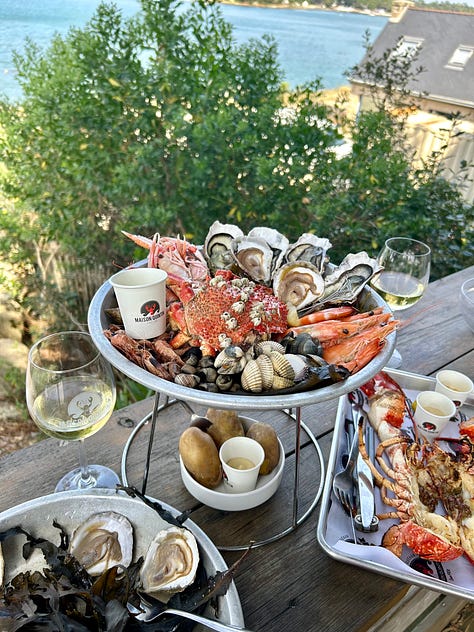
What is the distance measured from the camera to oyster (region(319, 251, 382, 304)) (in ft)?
3.04

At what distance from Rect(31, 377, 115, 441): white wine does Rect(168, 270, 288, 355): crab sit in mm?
181

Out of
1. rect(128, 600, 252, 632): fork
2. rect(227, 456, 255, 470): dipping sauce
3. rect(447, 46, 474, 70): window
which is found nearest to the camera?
rect(128, 600, 252, 632): fork

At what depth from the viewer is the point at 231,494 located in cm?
92

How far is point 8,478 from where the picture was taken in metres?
1.00

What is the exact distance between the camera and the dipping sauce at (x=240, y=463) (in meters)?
0.96

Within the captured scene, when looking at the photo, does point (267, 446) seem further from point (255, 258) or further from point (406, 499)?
point (255, 258)

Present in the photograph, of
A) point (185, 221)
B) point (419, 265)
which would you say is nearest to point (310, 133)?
point (185, 221)

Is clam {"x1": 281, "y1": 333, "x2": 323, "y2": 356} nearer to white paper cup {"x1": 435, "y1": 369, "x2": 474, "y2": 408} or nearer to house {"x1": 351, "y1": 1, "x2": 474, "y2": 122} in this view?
white paper cup {"x1": 435, "y1": 369, "x2": 474, "y2": 408}

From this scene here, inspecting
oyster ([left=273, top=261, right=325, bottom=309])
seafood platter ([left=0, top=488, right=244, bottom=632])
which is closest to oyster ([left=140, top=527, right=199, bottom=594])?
seafood platter ([left=0, top=488, right=244, bottom=632])

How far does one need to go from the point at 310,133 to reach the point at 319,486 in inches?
78.2

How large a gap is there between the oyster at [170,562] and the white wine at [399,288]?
85 cm

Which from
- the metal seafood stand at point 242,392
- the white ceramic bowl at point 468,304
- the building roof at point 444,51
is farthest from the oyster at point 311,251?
the building roof at point 444,51

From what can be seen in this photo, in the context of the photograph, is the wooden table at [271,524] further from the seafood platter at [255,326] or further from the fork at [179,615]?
the seafood platter at [255,326]

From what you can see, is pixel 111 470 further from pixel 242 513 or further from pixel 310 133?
pixel 310 133
